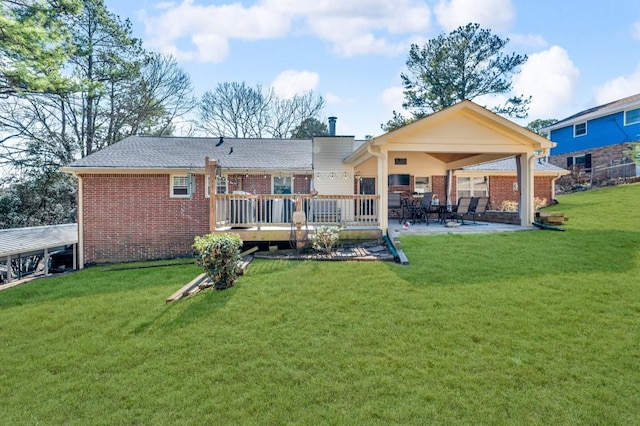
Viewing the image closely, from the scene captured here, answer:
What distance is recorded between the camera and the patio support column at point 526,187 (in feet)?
33.4

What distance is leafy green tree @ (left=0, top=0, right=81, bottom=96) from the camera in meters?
9.73

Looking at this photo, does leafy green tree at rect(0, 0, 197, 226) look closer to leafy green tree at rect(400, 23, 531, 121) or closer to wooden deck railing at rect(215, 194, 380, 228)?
wooden deck railing at rect(215, 194, 380, 228)

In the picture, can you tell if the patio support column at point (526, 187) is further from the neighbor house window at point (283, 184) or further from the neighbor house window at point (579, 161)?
the neighbor house window at point (579, 161)

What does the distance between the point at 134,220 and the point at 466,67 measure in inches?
957

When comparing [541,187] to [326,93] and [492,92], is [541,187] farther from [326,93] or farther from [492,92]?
[326,93]

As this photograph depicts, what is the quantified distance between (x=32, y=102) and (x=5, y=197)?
557 centimetres

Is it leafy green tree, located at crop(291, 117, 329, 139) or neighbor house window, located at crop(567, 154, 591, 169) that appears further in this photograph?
leafy green tree, located at crop(291, 117, 329, 139)

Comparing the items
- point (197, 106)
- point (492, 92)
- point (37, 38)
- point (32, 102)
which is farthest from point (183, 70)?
point (492, 92)

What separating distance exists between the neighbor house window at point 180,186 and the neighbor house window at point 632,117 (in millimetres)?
24797

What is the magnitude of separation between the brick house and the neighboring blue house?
781 centimetres

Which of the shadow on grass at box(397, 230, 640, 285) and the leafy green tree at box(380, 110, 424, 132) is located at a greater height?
the leafy green tree at box(380, 110, 424, 132)

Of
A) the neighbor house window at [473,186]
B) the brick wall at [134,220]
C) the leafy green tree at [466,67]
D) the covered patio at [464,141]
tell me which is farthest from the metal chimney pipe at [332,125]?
the leafy green tree at [466,67]

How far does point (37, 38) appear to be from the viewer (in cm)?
1019

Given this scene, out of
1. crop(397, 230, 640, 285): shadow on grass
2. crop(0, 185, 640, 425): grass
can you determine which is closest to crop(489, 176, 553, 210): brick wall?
crop(397, 230, 640, 285): shadow on grass
